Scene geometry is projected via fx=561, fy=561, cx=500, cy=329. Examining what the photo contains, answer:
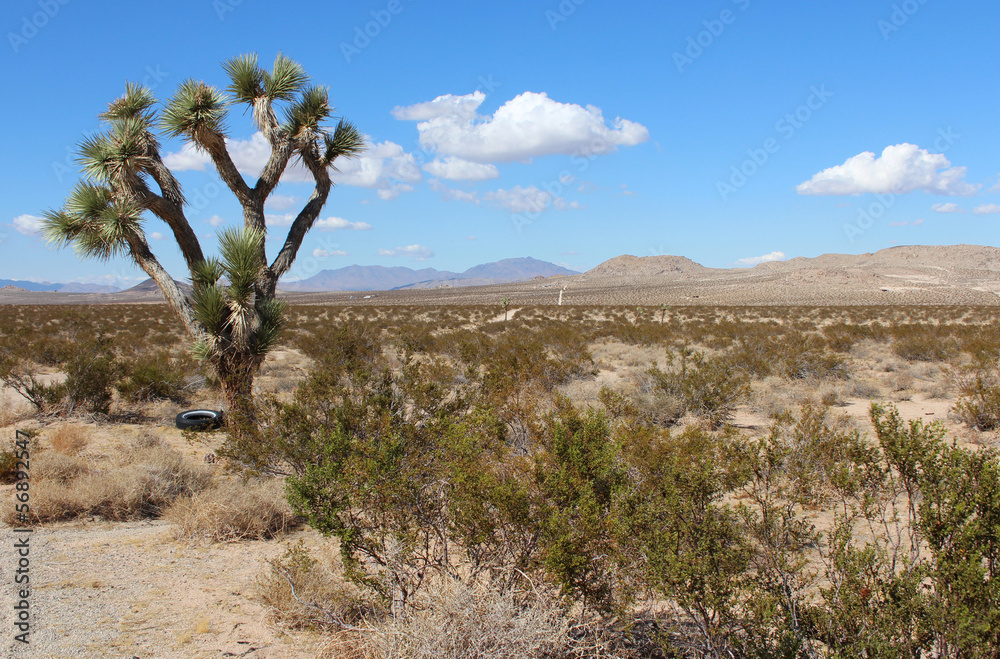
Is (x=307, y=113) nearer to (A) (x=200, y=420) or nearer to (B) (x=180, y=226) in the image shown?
(B) (x=180, y=226)

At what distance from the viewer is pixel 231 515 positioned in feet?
19.3

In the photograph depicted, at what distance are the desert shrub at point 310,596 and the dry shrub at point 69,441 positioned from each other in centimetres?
512

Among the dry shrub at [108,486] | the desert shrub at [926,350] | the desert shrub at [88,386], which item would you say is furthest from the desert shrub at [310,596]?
the desert shrub at [926,350]

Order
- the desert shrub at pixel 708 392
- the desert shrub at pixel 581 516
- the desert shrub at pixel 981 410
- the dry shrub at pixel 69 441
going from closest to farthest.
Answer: the desert shrub at pixel 581 516
the dry shrub at pixel 69 441
the desert shrub at pixel 981 410
the desert shrub at pixel 708 392

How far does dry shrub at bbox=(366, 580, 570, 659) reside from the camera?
312 cm

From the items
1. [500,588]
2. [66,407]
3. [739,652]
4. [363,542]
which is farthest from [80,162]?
[739,652]

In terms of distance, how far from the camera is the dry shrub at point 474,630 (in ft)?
10.2

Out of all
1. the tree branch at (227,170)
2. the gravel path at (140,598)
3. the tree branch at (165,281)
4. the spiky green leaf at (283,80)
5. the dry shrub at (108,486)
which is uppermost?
the spiky green leaf at (283,80)

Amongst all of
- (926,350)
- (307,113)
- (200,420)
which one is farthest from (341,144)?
(926,350)

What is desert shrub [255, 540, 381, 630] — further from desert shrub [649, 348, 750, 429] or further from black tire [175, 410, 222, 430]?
desert shrub [649, 348, 750, 429]

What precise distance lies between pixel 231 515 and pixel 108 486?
1724 millimetres

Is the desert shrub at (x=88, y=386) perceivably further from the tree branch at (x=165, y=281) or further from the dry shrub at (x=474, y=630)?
the dry shrub at (x=474, y=630)

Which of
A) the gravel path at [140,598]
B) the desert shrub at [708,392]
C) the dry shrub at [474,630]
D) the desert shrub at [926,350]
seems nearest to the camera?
the dry shrub at [474,630]

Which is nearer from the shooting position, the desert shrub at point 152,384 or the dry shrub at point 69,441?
the dry shrub at point 69,441
